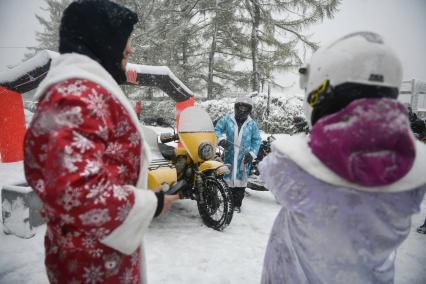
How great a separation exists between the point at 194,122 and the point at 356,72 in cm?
307

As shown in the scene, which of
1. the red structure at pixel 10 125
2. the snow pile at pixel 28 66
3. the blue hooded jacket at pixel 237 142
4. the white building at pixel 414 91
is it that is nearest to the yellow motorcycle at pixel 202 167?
the blue hooded jacket at pixel 237 142

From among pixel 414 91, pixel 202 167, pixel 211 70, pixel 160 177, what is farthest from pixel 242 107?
pixel 211 70

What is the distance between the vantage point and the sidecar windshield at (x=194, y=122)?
3.89m

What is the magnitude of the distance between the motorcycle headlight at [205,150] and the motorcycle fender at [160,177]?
48 cm

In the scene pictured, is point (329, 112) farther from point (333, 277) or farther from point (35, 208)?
point (35, 208)

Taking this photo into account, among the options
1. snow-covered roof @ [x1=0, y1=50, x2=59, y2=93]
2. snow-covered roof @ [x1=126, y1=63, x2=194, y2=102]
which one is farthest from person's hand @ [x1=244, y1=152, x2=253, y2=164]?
snow-covered roof @ [x1=126, y1=63, x2=194, y2=102]

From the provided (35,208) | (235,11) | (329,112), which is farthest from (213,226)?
(235,11)

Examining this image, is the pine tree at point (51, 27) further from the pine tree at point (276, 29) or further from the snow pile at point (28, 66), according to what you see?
the snow pile at point (28, 66)

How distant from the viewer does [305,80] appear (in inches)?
48.5

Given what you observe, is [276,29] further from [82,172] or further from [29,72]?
[82,172]

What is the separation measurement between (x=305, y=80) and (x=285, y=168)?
42 cm

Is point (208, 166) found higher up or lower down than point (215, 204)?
higher up

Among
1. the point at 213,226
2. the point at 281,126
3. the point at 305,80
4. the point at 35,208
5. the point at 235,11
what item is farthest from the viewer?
the point at 235,11

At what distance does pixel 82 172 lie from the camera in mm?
819
